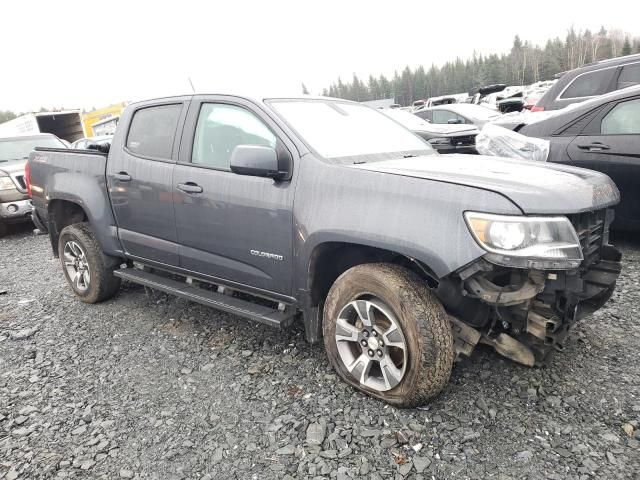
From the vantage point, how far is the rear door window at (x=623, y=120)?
13.5 feet

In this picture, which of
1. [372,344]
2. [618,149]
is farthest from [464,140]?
[372,344]

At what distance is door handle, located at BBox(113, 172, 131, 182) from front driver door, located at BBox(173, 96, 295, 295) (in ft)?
1.97

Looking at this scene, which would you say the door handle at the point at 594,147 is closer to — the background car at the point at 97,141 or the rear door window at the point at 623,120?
the rear door window at the point at 623,120

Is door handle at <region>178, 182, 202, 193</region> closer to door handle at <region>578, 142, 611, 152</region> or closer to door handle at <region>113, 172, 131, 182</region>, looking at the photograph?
door handle at <region>113, 172, 131, 182</region>

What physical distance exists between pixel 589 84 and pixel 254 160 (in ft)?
17.8

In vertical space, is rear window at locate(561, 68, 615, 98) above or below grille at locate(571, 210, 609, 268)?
above

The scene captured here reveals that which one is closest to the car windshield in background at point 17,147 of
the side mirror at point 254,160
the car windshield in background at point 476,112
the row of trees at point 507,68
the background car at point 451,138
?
the background car at point 451,138

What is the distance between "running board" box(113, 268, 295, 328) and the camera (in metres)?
2.82

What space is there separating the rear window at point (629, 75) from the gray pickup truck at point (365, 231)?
3909mm

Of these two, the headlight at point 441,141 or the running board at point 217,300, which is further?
the headlight at point 441,141

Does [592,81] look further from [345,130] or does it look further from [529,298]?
[529,298]

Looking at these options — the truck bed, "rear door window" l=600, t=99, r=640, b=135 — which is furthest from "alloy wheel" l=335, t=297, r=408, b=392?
"rear door window" l=600, t=99, r=640, b=135

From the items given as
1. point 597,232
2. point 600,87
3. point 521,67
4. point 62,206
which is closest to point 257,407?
point 597,232

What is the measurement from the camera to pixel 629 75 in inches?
221
